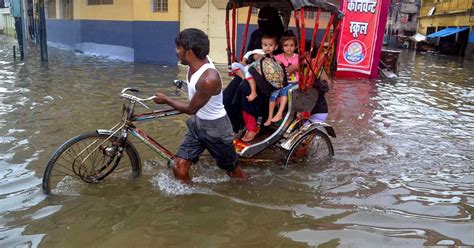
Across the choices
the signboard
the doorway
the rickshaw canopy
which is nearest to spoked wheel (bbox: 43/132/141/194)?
the rickshaw canopy

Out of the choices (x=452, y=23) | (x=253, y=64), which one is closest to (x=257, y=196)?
(x=253, y=64)

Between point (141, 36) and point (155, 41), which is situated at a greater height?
point (141, 36)

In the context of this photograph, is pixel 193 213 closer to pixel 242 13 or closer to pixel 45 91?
pixel 45 91

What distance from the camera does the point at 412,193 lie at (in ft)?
14.1

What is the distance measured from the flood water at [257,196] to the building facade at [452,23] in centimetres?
2434

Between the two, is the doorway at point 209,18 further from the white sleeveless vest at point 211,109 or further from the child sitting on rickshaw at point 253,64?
the white sleeveless vest at point 211,109

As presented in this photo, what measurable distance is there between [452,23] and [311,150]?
33133 millimetres

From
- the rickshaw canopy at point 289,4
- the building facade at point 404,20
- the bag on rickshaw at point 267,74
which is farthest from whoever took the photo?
the building facade at point 404,20

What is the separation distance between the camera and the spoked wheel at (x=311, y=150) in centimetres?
484

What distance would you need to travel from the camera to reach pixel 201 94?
3523mm

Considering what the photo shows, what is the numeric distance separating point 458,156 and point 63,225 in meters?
4.87

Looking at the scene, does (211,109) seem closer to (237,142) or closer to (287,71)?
Result: (237,142)

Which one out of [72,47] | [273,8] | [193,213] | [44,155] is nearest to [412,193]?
[193,213]

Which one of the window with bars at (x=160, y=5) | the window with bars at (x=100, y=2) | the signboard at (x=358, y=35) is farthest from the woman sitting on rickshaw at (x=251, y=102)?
the window with bars at (x=100, y=2)
